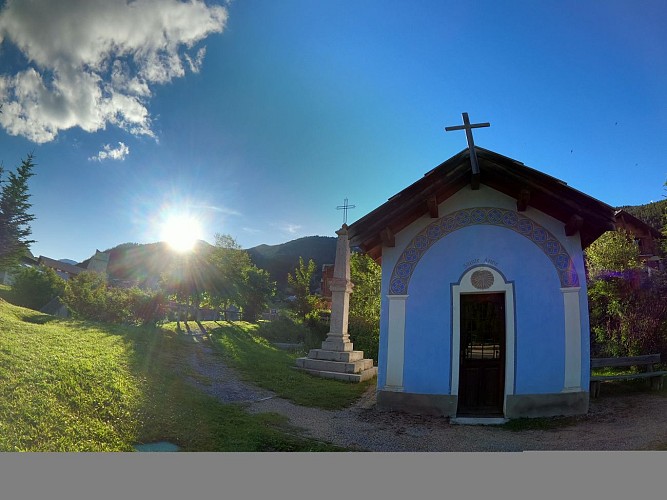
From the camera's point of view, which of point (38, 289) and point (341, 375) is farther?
point (341, 375)

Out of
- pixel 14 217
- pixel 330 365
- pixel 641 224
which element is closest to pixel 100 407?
pixel 14 217

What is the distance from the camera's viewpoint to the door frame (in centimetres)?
510

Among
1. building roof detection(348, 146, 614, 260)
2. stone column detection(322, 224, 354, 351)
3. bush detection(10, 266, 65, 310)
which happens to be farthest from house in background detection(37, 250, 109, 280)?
stone column detection(322, 224, 354, 351)

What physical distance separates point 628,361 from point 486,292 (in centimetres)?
357

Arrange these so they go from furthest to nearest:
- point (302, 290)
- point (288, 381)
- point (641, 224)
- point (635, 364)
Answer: point (302, 290)
point (641, 224)
point (288, 381)
point (635, 364)

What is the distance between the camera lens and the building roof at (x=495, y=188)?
493cm

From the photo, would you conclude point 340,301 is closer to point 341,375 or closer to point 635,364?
point 341,375

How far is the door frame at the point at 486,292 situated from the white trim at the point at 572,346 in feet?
2.18

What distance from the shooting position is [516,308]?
5.13 m

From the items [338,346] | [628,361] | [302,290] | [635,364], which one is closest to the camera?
[628,361]

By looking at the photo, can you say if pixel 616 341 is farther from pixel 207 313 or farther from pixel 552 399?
pixel 207 313

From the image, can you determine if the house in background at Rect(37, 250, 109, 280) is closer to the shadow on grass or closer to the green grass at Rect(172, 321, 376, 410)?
the green grass at Rect(172, 321, 376, 410)

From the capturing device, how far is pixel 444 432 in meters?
4.44

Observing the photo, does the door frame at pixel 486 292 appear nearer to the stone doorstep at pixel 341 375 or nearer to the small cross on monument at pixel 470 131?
the small cross on monument at pixel 470 131
